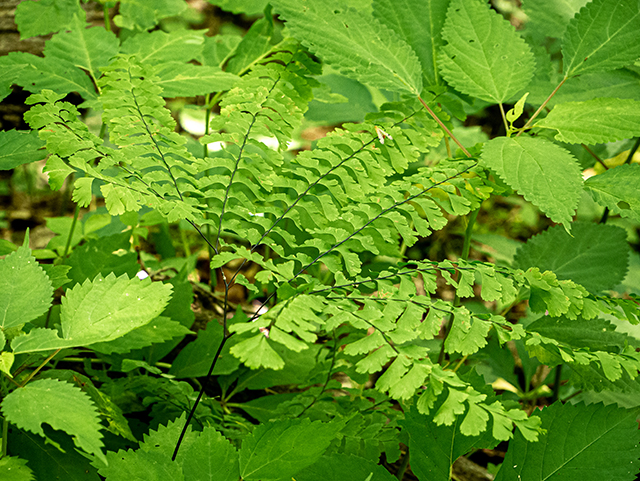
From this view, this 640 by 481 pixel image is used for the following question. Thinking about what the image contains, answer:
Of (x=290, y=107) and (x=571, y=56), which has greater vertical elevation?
(x=571, y=56)

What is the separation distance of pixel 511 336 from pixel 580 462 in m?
0.37

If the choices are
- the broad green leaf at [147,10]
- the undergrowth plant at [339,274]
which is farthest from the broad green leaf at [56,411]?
the broad green leaf at [147,10]

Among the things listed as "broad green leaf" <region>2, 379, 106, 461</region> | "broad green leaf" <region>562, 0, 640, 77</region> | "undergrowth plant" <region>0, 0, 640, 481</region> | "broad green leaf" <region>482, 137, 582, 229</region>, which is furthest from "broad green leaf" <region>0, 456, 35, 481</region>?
"broad green leaf" <region>562, 0, 640, 77</region>

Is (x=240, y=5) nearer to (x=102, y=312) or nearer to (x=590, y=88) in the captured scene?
(x=590, y=88)

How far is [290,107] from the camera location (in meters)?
1.01

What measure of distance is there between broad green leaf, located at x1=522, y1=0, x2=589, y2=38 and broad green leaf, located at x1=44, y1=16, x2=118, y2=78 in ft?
4.27

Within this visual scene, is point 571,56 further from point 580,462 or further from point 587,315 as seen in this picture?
point 580,462

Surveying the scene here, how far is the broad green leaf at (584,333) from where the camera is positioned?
1032 mm

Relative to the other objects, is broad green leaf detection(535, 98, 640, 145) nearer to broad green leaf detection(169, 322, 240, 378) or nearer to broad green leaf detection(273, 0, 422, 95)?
broad green leaf detection(273, 0, 422, 95)

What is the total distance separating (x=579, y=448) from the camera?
2.86 feet

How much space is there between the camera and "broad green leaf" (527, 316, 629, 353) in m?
1.03

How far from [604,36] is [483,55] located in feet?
0.89

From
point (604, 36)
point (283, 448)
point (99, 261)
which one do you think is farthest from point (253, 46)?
point (283, 448)

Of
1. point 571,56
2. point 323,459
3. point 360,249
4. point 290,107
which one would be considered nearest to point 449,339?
point 360,249
